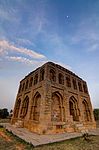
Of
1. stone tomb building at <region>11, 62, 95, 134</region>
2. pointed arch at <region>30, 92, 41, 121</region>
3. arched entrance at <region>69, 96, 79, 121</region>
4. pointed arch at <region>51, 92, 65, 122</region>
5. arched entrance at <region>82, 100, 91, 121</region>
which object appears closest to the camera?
stone tomb building at <region>11, 62, 95, 134</region>

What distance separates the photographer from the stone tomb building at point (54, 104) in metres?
11.7

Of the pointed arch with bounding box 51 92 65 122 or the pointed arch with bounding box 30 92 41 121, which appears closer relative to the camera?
the pointed arch with bounding box 51 92 65 122

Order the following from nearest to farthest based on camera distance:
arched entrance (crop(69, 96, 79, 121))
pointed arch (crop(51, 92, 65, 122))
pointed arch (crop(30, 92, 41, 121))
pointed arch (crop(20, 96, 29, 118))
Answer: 1. pointed arch (crop(51, 92, 65, 122))
2. pointed arch (crop(30, 92, 41, 121))
3. arched entrance (crop(69, 96, 79, 121))
4. pointed arch (crop(20, 96, 29, 118))

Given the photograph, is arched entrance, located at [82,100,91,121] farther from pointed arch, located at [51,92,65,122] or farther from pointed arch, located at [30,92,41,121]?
pointed arch, located at [30,92,41,121]

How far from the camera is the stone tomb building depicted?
38.5 feet

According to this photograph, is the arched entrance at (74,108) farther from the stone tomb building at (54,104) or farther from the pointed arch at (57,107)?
the pointed arch at (57,107)

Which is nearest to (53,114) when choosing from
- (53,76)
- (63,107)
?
(63,107)

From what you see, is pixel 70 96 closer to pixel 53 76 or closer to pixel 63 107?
pixel 63 107

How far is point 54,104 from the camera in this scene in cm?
1378

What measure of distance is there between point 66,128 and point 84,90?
9112mm

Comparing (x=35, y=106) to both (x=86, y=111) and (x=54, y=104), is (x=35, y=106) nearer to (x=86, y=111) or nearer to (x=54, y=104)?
(x=54, y=104)

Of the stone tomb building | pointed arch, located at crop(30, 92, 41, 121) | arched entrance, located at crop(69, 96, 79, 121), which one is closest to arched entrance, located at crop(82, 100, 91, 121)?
the stone tomb building

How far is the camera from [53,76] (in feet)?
50.5

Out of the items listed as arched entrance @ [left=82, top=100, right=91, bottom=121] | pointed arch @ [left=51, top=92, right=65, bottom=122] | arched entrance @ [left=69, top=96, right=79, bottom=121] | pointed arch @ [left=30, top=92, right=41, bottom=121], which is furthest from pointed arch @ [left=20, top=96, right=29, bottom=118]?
Answer: arched entrance @ [left=82, top=100, right=91, bottom=121]
